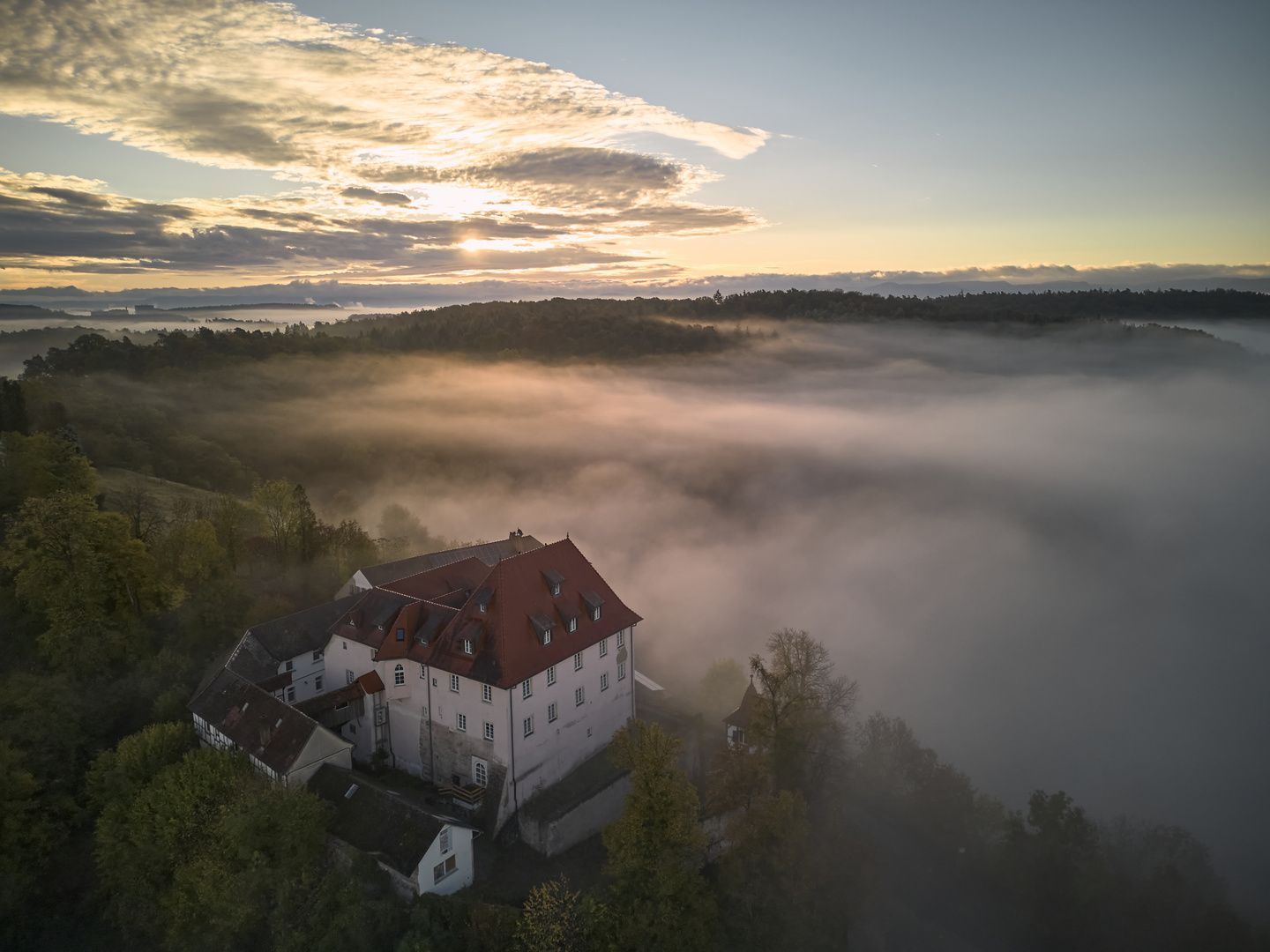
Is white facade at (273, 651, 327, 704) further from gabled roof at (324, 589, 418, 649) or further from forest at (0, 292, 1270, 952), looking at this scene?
forest at (0, 292, 1270, 952)

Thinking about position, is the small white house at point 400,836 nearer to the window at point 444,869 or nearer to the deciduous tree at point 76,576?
the window at point 444,869

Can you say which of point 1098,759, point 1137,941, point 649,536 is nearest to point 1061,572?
point 1098,759

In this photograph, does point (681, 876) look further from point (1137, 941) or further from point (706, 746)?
point (1137, 941)

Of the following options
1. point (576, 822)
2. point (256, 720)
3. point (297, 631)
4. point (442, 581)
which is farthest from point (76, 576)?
point (576, 822)

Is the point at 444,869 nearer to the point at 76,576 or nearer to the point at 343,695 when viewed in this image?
the point at 343,695

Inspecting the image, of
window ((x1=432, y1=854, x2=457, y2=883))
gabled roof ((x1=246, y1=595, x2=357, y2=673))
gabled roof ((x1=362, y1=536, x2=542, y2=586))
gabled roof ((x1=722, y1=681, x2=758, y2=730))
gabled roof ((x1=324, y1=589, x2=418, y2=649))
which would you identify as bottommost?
gabled roof ((x1=722, y1=681, x2=758, y2=730))

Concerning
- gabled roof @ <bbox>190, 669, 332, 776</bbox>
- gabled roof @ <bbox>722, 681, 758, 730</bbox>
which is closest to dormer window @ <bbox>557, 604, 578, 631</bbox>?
gabled roof @ <bbox>190, 669, 332, 776</bbox>
